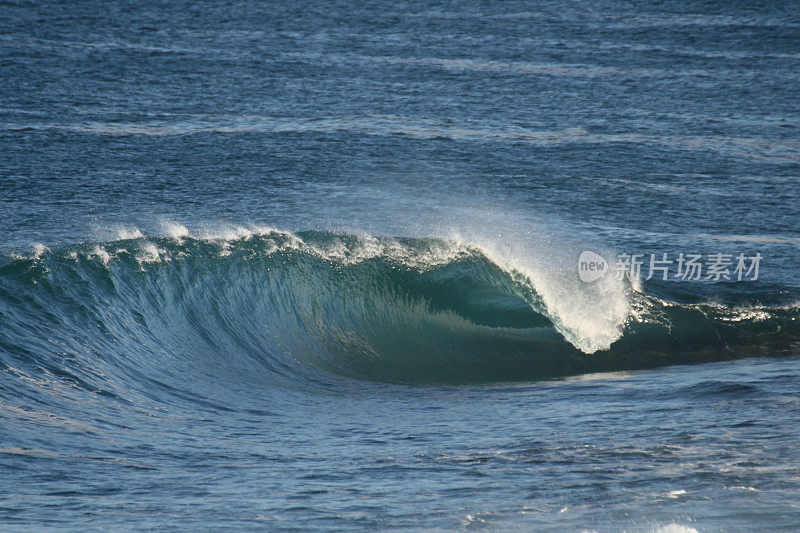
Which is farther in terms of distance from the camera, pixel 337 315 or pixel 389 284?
pixel 389 284

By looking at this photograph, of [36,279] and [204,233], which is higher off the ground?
[204,233]

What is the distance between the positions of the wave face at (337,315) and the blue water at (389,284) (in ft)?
0.12

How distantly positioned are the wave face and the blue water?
0.12ft

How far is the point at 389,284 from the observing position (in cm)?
1027

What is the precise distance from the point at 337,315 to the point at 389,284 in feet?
2.63

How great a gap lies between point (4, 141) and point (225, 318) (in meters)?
8.50

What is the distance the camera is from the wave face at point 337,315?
8.17m

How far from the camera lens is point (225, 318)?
941 centimetres

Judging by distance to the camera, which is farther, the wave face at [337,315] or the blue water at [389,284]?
the wave face at [337,315]

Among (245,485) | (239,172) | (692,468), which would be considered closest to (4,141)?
(239,172)

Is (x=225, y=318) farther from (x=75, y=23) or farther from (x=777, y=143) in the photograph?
(x=75, y=23)

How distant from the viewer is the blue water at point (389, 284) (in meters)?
5.11

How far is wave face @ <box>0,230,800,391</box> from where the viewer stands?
817 cm

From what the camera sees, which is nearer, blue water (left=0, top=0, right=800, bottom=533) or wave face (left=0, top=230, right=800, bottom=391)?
blue water (left=0, top=0, right=800, bottom=533)
